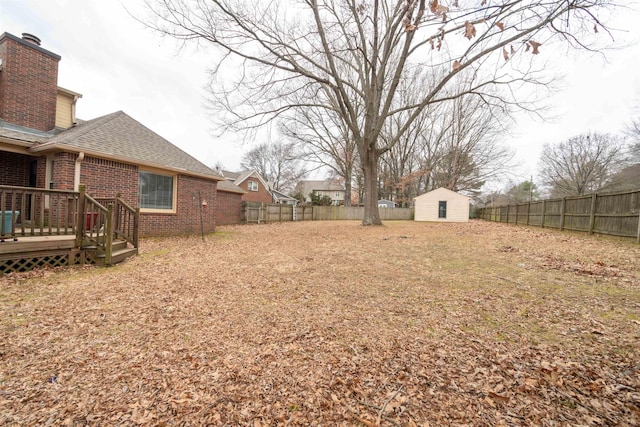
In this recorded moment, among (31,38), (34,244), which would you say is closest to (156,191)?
(34,244)

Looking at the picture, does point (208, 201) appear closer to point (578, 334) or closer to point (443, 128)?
point (578, 334)

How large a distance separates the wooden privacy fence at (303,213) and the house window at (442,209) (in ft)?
16.5

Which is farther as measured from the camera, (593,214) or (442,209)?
(442,209)

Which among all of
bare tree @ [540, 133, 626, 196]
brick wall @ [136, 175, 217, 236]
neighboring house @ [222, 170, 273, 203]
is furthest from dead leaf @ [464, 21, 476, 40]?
bare tree @ [540, 133, 626, 196]

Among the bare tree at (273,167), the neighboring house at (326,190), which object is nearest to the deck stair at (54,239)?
the bare tree at (273,167)

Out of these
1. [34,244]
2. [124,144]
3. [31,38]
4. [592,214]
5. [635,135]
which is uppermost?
[635,135]

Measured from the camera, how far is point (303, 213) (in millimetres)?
23953

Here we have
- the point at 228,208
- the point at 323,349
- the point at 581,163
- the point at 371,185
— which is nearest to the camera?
the point at 323,349

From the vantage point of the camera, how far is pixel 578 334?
95.9 inches

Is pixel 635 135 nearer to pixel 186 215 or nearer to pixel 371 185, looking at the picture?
pixel 371 185

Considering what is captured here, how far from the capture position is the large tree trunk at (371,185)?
14219 mm

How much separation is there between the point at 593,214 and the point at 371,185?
355 inches

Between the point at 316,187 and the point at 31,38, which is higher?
the point at 31,38

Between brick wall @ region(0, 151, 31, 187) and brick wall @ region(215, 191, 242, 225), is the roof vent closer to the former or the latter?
brick wall @ region(0, 151, 31, 187)
